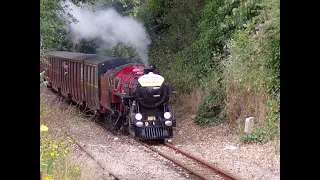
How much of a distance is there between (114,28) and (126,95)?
879cm

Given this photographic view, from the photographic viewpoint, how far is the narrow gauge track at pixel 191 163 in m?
9.41

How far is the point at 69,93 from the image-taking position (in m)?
19.9

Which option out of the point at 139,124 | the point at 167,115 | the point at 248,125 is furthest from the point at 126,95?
the point at 248,125

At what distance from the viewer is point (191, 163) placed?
10.7 m

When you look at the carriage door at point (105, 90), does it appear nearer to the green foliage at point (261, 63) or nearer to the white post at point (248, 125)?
the green foliage at point (261, 63)

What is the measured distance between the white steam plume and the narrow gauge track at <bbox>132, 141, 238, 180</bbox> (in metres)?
9.04

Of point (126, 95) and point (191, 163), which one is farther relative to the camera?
point (126, 95)

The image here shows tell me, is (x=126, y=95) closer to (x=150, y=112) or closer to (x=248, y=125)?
(x=150, y=112)

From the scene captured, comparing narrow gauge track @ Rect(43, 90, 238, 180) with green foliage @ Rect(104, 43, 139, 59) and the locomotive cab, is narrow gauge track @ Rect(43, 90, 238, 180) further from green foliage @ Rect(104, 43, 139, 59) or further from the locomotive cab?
green foliage @ Rect(104, 43, 139, 59)

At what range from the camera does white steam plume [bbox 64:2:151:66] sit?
21.2 metres

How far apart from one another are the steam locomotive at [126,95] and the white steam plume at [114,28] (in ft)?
11.7
